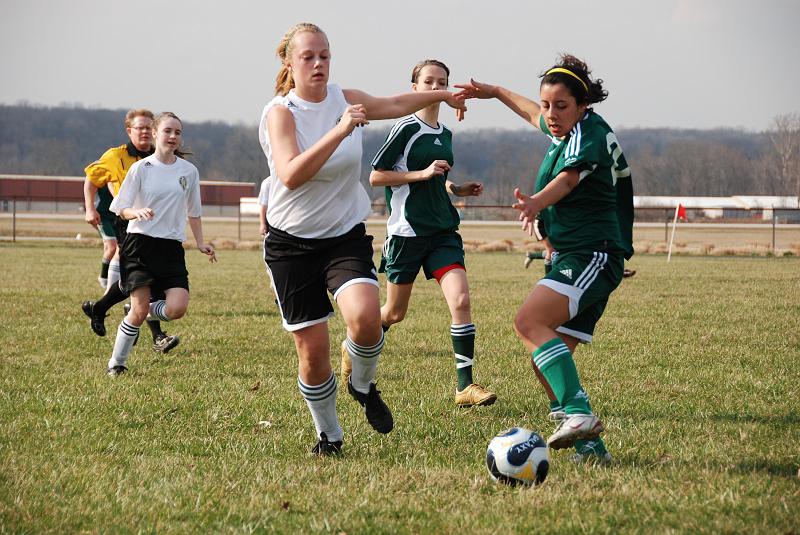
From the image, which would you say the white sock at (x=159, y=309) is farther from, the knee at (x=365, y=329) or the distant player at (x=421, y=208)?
the knee at (x=365, y=329)

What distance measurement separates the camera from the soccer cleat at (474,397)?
614 cm

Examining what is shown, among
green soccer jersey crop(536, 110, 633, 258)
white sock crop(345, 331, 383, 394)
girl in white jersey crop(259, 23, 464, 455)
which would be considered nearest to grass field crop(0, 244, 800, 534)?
white sock crop(345, 331, 383, 394)

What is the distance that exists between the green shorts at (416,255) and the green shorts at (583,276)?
2017 mm

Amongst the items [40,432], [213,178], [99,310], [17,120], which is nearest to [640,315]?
[99,310]

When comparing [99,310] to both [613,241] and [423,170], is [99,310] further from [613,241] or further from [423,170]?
[613,241]

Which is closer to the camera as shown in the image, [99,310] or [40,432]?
[40,432]

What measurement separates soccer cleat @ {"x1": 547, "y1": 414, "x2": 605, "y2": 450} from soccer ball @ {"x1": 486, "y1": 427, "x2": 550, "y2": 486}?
0.08m

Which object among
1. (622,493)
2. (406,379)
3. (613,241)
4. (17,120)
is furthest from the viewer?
(17,120)

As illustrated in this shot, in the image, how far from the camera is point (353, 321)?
478cm

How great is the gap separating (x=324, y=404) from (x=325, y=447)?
0.75 feet

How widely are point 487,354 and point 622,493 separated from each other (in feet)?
14.6

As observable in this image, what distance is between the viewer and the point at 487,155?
17375 centimetres

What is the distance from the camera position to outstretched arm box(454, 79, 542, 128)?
550cm

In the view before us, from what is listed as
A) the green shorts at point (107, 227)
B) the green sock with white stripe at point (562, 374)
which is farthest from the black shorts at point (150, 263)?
the green shorts at point (107, 227)
